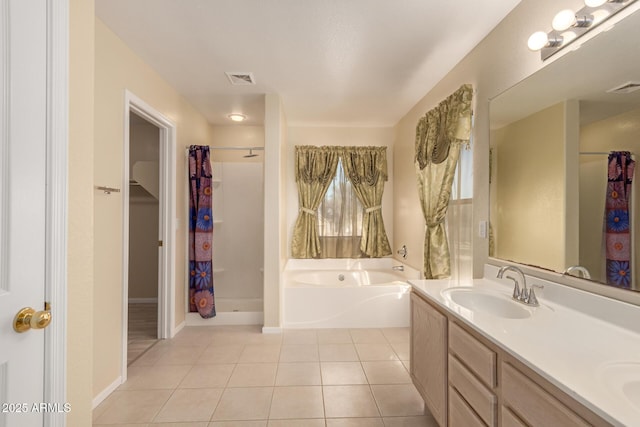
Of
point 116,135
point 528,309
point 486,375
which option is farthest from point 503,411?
point 116,135

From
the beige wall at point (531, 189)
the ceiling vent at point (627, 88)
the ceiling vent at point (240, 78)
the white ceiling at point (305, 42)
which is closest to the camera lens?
the ceiling vent at point (627, 88)

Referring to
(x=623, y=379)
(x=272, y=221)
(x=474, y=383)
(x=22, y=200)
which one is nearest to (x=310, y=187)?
(x=272, y=221)

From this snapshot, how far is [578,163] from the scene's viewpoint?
4.31ft

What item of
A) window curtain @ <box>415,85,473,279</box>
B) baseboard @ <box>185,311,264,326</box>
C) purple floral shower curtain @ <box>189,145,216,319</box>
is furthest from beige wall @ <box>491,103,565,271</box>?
purple floral shower curtain @ <box>189,145,216,319</box>

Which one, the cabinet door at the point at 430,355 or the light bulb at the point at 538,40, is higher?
the light bulb at the point at 538,40

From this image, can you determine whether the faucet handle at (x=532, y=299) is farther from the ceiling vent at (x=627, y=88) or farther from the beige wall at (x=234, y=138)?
the beige wall at (x=234, y=138)

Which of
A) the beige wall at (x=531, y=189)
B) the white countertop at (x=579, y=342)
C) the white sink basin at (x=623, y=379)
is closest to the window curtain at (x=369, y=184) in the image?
the beige wall at (x=531, y=189)

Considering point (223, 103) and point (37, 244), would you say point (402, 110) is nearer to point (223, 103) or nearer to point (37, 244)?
point (223, 103)

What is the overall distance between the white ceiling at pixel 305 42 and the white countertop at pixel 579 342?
1.67 m

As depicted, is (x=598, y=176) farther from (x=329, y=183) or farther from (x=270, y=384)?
(x=329, y=183)

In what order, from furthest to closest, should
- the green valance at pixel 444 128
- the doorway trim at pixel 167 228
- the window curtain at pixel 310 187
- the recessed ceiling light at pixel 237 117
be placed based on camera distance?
the window curtain at pixel 310 187, the recessed ceiling light at pixel 237 117, the doorway trim at pixel 167 228, the green valance at pixel 444 128

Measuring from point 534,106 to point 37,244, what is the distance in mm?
2243

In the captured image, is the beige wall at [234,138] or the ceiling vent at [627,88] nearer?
the ceiling vent at [627,88]

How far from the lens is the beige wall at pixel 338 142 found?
406 cm
